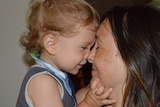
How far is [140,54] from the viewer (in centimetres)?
86

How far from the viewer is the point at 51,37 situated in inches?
41.8

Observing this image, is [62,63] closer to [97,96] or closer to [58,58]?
[58,58]

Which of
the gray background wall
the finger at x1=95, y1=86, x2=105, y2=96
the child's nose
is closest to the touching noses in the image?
the child's nose

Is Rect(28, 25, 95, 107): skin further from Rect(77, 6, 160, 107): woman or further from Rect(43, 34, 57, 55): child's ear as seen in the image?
Rect(77, 6, 160, 107): woman

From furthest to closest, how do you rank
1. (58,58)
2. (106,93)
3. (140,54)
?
1. (58,58)
2. (106,93)
3. (140,54)

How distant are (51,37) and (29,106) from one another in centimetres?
26

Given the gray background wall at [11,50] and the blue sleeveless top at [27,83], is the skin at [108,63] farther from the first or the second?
the gray background wall at [11,50]

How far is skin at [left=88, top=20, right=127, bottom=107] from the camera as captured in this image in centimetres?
92

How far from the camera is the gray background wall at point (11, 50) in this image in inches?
53.2

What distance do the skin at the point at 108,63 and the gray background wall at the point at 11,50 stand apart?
0.52 m

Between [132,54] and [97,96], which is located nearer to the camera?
[132,54]

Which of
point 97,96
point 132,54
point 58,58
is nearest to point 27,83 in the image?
point 58,58

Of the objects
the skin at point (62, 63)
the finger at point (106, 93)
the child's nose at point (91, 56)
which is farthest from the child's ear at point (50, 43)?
the finger at point (106, 93)

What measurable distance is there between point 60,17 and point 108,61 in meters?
0.25
